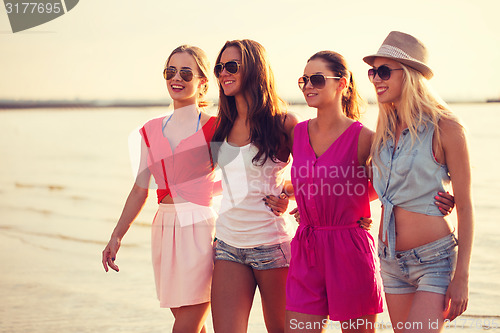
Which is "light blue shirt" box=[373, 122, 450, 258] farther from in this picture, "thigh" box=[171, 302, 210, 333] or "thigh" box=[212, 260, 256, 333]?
"thigh" box=[171, 302, 210, 333]

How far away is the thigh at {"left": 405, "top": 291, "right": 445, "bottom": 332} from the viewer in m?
3.07

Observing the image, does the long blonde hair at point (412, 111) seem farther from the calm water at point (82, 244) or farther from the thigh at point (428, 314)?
the thigh at point (428, 314)

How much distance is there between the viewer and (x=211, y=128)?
412 centimetres

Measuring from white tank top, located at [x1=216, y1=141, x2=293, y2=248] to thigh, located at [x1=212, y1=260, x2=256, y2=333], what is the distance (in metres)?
0.17

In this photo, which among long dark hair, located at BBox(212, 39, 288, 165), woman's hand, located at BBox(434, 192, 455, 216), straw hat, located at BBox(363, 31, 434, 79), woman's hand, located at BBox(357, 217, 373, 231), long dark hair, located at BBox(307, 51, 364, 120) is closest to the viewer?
woman's hand, located at BBox(434, 192, 455, 216)

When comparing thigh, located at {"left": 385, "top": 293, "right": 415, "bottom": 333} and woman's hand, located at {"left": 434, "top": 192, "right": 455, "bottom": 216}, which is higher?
woman's hand, located at {"left": 434, "top": 192, "right": 455, "bottom": 216}

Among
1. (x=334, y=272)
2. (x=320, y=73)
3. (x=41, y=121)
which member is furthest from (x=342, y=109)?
(x=41, y=121)

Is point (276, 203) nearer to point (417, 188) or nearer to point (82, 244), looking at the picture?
point (417, 188)

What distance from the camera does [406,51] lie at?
338cm

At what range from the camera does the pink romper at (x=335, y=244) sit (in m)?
3.44

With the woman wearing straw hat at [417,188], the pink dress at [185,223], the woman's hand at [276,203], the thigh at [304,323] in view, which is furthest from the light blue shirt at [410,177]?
the pink dress at [185,223]

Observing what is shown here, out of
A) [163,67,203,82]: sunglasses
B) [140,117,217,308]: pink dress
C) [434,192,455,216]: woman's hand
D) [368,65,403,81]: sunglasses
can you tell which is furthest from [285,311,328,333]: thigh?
[163,67,203,82]: sunglasses

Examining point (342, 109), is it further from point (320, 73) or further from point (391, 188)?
point (391, 188)

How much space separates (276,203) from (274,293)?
551mm
